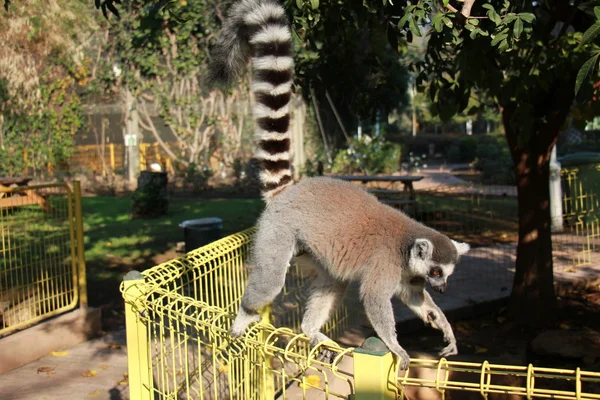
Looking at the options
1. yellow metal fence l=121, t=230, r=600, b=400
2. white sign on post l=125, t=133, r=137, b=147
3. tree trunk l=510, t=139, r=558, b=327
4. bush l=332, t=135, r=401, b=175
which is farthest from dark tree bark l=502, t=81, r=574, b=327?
white sign on post l=125, t=133, r=137, b=147

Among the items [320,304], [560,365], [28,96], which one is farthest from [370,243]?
[28,96]

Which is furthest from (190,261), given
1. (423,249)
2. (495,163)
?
(495,163)

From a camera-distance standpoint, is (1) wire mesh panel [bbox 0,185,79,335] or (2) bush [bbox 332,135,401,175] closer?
(1) wire mesh panel [bbox 0,185,79,335]

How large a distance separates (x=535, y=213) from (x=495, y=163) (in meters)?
12.8

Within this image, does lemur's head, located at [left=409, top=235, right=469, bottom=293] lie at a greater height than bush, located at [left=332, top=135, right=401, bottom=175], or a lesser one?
lesser

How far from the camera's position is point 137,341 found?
342 centimetres

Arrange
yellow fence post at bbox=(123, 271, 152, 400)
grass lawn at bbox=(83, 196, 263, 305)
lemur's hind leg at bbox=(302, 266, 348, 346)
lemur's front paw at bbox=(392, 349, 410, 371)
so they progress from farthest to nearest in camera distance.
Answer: grass lawn at bbox=(83, 196, 263, 305) → lemur's hind leg at bbox=(302, 266, 348, 346) → yellow fence post at bbox=(123, 271, 152, 400) → lemur's front paw at bbox=(392, 349, 410, 371)

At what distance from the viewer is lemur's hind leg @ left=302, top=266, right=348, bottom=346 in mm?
3750

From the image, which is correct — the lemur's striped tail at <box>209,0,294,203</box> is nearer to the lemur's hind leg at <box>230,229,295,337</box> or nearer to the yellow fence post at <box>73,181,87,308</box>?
the lemur's hind leg at <box>230,229,295,337</box>

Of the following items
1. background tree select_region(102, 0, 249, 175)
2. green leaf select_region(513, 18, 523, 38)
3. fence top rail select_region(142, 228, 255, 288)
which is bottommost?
fence top rail select_region(142, 228, 255, 288)

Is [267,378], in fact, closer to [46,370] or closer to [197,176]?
[46,370]

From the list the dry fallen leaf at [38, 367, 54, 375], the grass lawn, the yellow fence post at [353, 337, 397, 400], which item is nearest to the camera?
the yellow fence post at [353, 337, 397, 400]

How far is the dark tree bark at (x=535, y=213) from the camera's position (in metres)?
5.84

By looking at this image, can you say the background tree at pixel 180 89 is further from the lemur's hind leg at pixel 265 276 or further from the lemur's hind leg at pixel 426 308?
the lemur's hind leg at pixel 426 308
